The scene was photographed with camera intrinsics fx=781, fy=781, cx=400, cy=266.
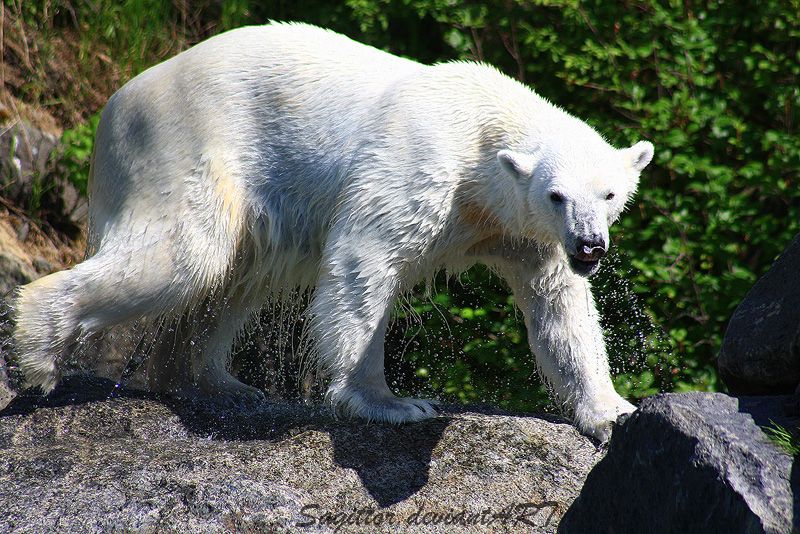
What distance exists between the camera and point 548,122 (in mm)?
3455

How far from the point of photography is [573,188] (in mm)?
3104

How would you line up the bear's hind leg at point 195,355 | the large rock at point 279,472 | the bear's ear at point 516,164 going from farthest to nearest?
the bear's hind leg at point 195,355 < the bear's ear at point 516,164 < the large rock at point 279,472

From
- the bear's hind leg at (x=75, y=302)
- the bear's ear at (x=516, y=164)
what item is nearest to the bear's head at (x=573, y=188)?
the bear's ear at (x=516, y=164)

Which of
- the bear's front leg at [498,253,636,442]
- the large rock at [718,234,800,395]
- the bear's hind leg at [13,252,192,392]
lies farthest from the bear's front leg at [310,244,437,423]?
the large rock at [718,234,800,395]

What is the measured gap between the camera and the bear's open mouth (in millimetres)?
2984

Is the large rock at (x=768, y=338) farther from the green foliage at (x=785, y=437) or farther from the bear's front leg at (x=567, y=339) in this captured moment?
the bear's front leg at (x=567, y=339)

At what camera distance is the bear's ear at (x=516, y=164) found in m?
3.21

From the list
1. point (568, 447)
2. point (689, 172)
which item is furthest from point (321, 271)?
point (689, 172)

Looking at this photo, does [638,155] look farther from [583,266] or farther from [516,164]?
[583,266]

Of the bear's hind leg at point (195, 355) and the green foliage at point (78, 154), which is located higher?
the green foliage at point (78, 154)

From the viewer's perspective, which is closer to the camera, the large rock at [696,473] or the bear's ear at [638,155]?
the large rock at [696,473]

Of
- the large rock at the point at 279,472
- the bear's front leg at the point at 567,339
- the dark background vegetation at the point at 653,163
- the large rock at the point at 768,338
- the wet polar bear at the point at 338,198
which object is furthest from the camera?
the dark background vegetation at the point at 653,163

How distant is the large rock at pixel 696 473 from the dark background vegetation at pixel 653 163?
215cm

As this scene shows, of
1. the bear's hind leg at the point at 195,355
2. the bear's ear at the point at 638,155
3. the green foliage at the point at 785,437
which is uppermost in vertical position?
the bear's ear at the point at 638,155
